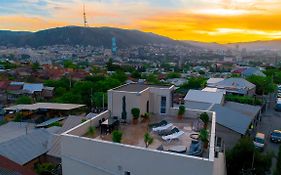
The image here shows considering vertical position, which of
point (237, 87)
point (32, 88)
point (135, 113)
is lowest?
point (32, 88)

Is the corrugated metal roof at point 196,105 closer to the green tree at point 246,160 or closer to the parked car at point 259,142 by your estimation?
the parked car at point 259,142

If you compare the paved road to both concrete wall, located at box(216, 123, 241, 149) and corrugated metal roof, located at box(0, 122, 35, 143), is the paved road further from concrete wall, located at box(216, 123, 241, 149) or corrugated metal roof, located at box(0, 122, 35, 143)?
corrugated metal roof, located at box(0, 122, 35, 143)

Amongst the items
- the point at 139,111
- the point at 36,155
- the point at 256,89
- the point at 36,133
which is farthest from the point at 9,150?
the point at 256,89

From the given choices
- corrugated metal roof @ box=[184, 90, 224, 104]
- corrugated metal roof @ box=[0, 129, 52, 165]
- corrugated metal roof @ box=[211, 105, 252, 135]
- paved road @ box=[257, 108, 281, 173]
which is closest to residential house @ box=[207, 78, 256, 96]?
paved road @ box=[257, 108, 281, 173]

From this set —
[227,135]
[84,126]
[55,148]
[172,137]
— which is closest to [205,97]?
[227,135]

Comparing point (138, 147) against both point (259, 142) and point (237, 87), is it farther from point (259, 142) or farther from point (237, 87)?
point (237, 87)

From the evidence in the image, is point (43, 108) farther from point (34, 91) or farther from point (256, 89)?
point (256, 89)
